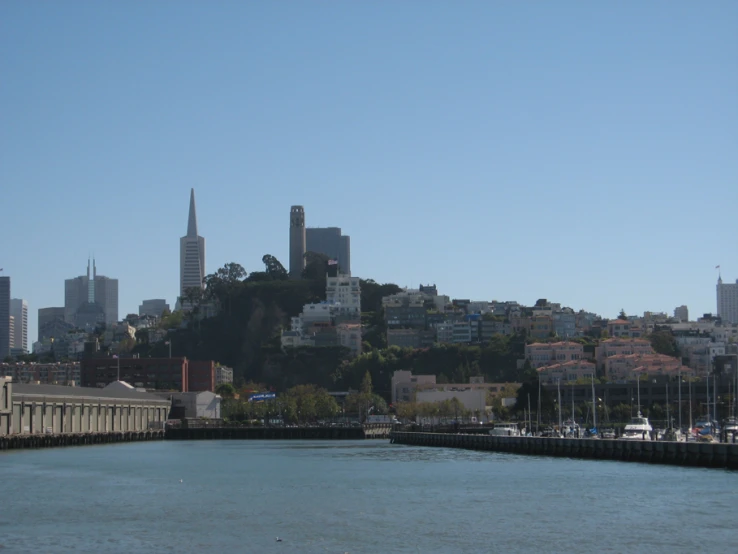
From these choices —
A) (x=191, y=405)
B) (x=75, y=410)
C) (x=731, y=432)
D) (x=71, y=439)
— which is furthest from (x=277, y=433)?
(x=731, y=432)

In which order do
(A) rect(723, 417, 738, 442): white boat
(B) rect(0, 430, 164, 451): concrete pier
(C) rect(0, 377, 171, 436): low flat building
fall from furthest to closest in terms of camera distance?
1. (C) rect(0, 377, 171, 436): low flat building
2. (B) rect(0, 430, 164, 451): concrete pier
3. (A) rect(723, 417, 738, 442): white boat

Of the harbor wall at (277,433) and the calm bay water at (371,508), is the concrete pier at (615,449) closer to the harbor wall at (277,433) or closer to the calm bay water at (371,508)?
the calm bay water at (371,508)

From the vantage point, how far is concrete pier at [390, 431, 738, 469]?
7362 cm

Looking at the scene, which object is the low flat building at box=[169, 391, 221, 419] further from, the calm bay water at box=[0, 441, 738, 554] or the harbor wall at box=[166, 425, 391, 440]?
the calm bay water at box=[0, 441, 738, 554]

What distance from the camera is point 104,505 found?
5878cm

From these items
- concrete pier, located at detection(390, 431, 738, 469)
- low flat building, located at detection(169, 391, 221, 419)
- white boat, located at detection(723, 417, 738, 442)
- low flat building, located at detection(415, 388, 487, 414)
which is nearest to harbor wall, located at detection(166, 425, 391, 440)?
low flat building, located at detection(169, 391, 221, 419)

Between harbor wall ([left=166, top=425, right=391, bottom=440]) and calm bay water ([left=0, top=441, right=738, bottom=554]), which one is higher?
harbor wall ([left=166, top=425, right=391, bottom=440])

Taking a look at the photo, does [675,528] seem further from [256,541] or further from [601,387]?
[601,387]

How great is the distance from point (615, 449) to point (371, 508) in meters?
36.0

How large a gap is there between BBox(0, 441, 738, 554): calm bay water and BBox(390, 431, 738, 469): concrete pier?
1764 mm

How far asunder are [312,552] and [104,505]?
18.8 m

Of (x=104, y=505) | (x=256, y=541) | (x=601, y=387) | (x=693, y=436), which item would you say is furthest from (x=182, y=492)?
(x=601, y=387)

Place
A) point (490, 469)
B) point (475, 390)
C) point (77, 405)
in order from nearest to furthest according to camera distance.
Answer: point (490, 469), point (77, 405), point (475, 390)

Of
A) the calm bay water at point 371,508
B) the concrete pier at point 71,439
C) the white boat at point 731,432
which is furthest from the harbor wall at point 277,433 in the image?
the calm bay water at point 371,508
